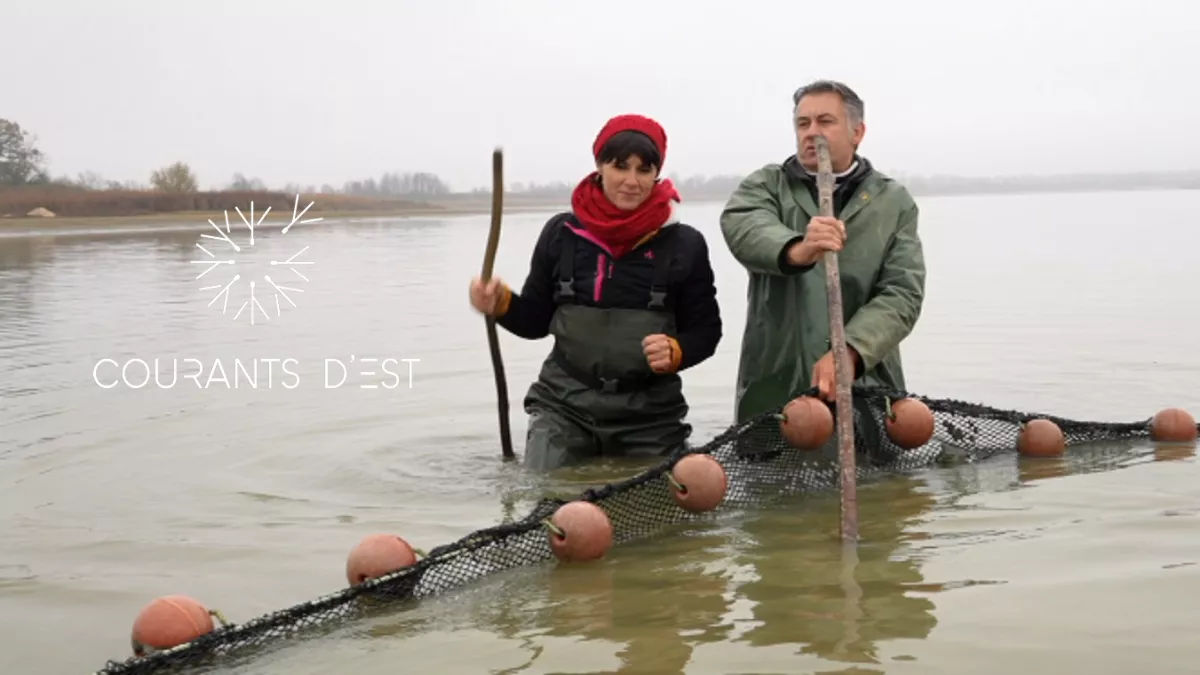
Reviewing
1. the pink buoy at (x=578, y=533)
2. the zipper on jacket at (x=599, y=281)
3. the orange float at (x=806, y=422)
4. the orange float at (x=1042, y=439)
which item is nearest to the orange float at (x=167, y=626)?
the pink buoy at (x=578, y=533)

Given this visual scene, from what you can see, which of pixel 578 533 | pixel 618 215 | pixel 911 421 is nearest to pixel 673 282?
pixel 618 215

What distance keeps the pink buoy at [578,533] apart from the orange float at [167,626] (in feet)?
4.20

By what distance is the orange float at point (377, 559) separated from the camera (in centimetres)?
428

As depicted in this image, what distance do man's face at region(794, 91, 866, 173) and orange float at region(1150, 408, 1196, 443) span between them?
2.12 meters

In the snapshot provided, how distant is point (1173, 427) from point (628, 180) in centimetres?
304

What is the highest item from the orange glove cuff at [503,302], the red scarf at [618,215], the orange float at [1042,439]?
the red scarf at [618,215]

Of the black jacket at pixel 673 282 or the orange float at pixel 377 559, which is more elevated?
the black jacket at pixel 673 282

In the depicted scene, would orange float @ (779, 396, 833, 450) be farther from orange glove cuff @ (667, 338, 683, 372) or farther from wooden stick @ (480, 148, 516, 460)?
wooden stick @ (480, 148, 516, 460)

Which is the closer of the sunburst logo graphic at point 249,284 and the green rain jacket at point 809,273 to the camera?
the green rain jacket at point 809,273

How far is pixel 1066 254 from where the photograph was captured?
2331cm

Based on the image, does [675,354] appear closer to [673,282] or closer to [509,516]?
[673,282]

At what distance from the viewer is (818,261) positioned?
579 cm

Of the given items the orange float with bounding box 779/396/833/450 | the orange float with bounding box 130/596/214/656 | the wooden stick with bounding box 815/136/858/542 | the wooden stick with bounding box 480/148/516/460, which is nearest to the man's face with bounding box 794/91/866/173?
the wooden stick with bounding box 815/136/858/542

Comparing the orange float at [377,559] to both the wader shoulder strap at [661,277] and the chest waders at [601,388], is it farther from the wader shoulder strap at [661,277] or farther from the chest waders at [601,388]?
the wader shoulder strap at [661,277]
